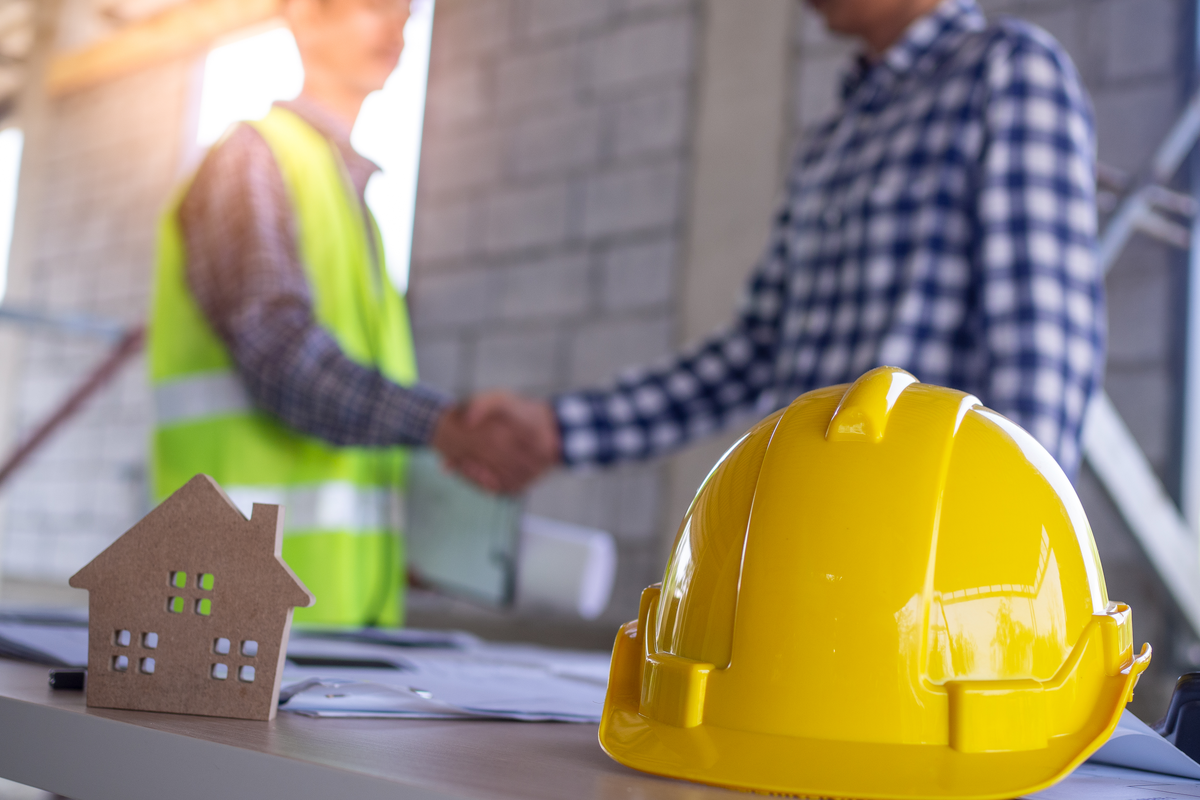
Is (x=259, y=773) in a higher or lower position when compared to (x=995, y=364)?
lower

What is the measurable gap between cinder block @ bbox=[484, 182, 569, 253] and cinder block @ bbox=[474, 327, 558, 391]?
268 millimetres

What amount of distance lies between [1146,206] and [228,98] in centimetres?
387

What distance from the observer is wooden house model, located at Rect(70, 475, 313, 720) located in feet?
1.44

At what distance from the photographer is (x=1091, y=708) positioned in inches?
15.0

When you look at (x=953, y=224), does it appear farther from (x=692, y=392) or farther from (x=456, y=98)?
(x=456, y=98)

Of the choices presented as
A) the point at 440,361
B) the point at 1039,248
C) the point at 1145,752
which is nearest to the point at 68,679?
the point at 1145,752

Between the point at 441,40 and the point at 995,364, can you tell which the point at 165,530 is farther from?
the point at 441,40

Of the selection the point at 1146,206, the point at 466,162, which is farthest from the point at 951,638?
the point at 466,162

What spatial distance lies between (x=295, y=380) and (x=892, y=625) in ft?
4.76

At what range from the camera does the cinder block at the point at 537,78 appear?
297 centimetres

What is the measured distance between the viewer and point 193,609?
450 millimetres

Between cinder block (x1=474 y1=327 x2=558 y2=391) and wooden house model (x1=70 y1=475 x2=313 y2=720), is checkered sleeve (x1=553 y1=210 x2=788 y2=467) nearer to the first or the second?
wooden house model (x1=70 y1=475 x2=313 y2=720)

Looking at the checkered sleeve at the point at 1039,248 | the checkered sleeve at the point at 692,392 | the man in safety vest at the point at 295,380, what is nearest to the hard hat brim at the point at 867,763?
the checkered sleeve at the point at 1039,248

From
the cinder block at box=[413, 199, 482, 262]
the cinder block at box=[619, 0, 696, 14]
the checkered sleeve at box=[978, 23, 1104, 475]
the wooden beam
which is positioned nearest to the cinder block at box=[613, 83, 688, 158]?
the cinder block at box=[619, 0, 696, 14]
